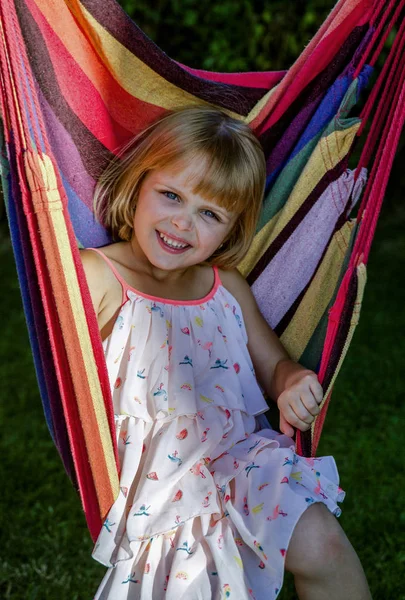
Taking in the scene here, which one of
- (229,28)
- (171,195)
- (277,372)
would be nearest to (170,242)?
(171,195)

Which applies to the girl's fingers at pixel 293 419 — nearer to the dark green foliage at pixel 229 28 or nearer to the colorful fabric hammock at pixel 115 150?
the colorful fabric hammock at pixel 115 150

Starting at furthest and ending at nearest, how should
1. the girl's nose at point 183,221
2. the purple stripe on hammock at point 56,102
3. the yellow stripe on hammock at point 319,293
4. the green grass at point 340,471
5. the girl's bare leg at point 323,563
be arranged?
the green grass at point 340,471, the yellow stripe on hammock at point 319,293, the girl's nose at point 183,221, the purple stripe on hammock at point 56,102, the girl's bare leg at point 323,563

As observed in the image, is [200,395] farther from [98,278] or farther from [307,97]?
[307,97]

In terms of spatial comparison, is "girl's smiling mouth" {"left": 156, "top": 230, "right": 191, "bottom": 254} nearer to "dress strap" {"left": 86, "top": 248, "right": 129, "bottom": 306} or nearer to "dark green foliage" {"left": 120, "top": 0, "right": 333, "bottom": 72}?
"dress strap" {"left": 86, "top": 248, "right": 129, "bottom": 306}

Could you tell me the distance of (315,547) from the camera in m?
1.48

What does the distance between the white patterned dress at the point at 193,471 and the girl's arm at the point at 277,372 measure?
4 cm

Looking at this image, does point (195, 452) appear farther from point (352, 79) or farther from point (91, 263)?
point (352, 79)

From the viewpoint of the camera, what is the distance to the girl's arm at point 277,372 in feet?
5.63

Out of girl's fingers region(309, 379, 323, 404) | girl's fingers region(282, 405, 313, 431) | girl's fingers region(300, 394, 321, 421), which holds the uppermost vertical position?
girl's fingers region(309, 379, 323, 404)

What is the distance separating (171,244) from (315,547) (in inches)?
27.3

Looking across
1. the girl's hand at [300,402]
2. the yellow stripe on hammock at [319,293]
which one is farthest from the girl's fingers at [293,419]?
the yellow stripe on hammock at [319,293]

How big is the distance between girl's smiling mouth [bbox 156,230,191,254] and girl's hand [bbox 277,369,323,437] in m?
0.37

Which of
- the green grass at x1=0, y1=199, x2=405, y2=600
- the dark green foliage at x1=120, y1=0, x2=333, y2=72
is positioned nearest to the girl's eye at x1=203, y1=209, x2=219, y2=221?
the green grass at x1=0, y1=199, x2=405, y2=600

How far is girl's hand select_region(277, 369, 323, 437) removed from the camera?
5.58 ft
